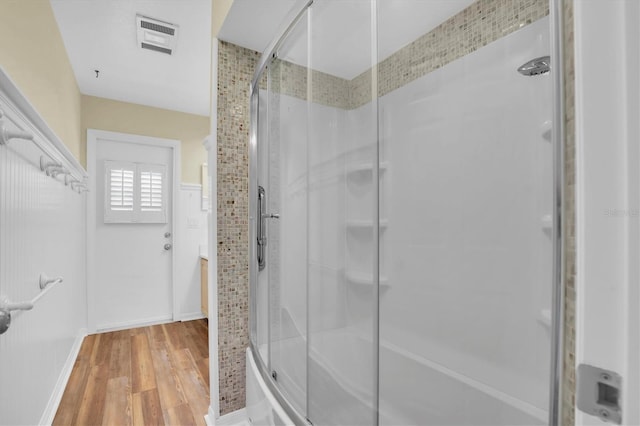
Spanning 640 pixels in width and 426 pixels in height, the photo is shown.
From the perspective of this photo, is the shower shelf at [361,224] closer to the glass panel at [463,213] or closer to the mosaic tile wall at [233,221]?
the glass panel at [463,213]

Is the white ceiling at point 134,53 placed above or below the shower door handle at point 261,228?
above

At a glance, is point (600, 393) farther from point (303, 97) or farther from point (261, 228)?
point (261, 228)

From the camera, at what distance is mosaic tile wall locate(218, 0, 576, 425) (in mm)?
496

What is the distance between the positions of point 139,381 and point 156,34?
262 cm

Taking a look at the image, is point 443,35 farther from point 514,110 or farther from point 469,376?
point 469,376

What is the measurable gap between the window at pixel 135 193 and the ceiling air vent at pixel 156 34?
155cm

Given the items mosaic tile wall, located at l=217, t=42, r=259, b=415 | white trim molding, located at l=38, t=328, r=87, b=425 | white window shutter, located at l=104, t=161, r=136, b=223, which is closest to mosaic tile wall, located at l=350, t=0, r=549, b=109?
mosaic tile wall, located at l=217, t=42, r=259, b=415

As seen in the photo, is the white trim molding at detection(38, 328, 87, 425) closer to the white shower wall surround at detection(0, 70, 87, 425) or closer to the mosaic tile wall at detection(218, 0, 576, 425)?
the white shower wall surround at detection(0, 70, 87, 425)

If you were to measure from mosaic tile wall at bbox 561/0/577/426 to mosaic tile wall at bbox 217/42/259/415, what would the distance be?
1724mm

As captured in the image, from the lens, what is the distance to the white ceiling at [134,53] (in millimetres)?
2078

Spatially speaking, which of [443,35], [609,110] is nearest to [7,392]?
[609,110]

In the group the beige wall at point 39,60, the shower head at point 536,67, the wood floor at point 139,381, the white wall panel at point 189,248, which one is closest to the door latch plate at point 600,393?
the shower head at point 536,67

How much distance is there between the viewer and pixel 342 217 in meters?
1.33

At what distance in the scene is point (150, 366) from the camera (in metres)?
2.57
